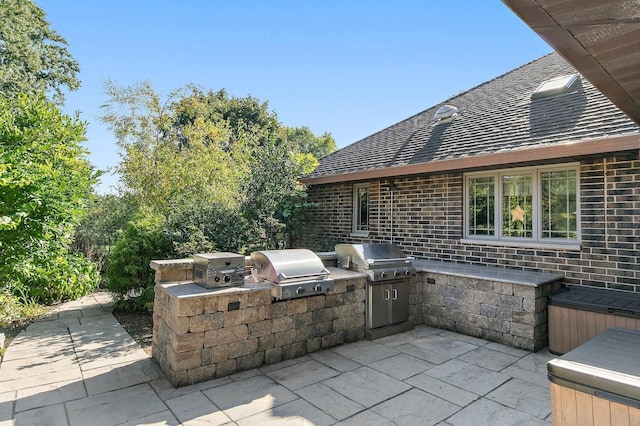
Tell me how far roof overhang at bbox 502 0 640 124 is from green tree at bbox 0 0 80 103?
14.6m

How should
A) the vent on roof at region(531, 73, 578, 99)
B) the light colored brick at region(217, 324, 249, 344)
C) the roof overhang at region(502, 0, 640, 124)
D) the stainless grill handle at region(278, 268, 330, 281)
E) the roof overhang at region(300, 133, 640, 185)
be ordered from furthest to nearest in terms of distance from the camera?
the vent on roof at region(531, 73, 578, 99) < the roof overhang at region(300, 133, 640, 185) < the stainless grill handle at region(278, 268, 330, 281) < the light colored brick at region(217, 324, 249, 344) < the roof overhang at region(502, 0, 640, 124)

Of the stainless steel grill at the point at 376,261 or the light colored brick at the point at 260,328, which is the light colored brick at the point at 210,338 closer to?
the light colored brick at the point at 260,328

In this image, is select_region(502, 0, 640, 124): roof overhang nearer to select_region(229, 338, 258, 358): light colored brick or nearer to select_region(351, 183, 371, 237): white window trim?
select_region(229, 338, 258, 358): light colored brick

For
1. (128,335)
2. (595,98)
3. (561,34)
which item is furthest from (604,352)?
(128,335)

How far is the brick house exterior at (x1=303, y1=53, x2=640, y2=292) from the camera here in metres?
4.66

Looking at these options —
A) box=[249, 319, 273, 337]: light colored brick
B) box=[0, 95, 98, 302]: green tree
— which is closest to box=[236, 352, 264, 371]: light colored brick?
box=[249, 319, 273, 337]: light colored brick

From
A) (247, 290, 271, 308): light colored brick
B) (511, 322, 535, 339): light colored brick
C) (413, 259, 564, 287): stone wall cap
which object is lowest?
(511, 322, 535, 339): light colored brick

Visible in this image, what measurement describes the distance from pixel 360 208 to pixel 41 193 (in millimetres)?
6150

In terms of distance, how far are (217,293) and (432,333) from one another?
3441 millimetres

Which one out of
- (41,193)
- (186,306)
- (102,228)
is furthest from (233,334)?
(102,228)

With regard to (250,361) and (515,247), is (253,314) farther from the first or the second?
(515,247)

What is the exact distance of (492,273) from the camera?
5367mm

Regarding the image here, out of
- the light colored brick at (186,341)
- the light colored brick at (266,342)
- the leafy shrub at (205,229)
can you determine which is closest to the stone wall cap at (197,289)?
the light colored brick at (186,341)

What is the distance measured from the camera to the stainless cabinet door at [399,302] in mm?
5332
